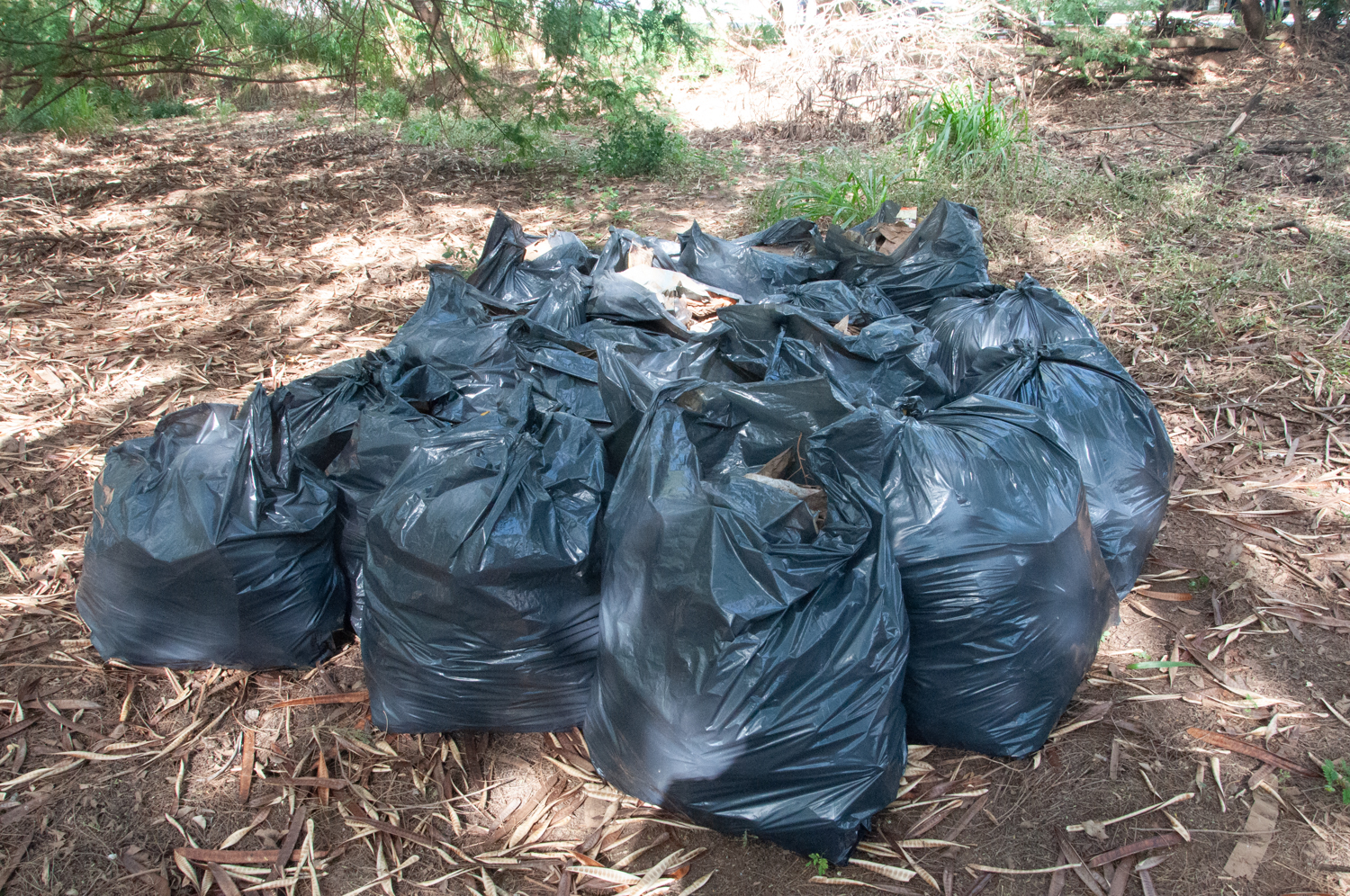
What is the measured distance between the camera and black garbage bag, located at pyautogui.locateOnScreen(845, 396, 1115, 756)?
1.70m

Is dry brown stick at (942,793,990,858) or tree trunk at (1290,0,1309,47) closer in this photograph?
dry brown stick at (942,793,990,858)

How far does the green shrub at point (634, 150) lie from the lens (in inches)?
249

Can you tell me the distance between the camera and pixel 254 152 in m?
7.38

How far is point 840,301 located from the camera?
2.96 meters

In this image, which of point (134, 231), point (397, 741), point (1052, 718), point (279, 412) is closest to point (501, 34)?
point (134, 231)

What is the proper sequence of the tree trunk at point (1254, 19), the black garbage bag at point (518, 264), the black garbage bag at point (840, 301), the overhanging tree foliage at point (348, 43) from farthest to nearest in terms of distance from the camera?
the tree trunk at point (1254, 19) < the overhanging tree foliage at point (348, 43) < the black garbage bag at point (518, 264) < the black garbage bag at point (840, 301)

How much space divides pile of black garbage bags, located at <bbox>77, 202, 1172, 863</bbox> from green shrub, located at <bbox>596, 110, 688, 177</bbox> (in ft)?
13.9

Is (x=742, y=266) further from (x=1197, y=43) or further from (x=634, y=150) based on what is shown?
(x=1197, y=43)

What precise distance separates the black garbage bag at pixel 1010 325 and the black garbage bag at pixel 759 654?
1.22 m

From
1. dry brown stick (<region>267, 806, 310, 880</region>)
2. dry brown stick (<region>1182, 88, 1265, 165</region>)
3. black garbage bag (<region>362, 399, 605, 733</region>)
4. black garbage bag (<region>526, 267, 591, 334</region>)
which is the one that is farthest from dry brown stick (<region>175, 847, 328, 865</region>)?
dry brown stick (<region>1182, 88, 1265, 165</region>)

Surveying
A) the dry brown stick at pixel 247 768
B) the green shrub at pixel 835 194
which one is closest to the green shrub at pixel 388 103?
the green shrub at pixel 835 194

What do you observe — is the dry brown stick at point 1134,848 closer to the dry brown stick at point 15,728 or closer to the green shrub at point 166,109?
the dry brown stick at point 15,728

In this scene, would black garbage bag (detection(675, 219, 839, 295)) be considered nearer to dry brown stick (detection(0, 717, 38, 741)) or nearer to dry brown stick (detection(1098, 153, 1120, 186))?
dry brown stick (detection(1098, 153, 1120, 186))

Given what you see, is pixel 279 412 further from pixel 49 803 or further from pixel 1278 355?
pixel 1278 355
